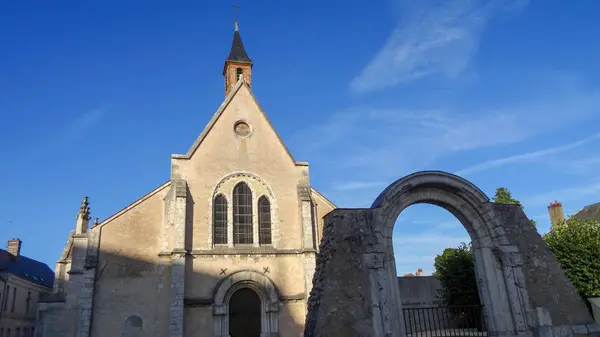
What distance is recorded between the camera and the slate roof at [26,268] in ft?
103

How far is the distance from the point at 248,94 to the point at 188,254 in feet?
24.5

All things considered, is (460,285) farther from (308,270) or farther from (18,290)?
(18,290)

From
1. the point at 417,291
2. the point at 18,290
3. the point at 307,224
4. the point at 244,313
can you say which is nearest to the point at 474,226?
the point at 307,224

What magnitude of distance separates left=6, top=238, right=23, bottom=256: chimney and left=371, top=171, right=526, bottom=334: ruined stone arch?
35.9 m

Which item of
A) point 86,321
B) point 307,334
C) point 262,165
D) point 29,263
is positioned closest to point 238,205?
point 262,165

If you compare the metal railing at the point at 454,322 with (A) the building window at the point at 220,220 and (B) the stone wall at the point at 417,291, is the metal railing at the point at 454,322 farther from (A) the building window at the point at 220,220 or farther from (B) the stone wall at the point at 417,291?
(A) the building window at the point at 220,220

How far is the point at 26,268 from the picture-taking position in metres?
35.8

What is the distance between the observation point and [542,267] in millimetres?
9805

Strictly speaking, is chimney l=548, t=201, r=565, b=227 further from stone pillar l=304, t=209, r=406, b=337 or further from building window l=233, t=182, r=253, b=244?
stone pillar l=304, t=209, r=406, b=337

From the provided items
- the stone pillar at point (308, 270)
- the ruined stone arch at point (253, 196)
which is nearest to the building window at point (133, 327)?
the ruined stone arch at point (253, 196)


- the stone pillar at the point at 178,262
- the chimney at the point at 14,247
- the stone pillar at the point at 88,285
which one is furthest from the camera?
the chimney at the point at 14,247

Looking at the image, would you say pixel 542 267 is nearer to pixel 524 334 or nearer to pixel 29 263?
pixel 524 334

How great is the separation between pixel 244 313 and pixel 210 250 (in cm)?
305

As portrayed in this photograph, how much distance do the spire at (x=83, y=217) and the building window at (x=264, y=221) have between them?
7.37m
